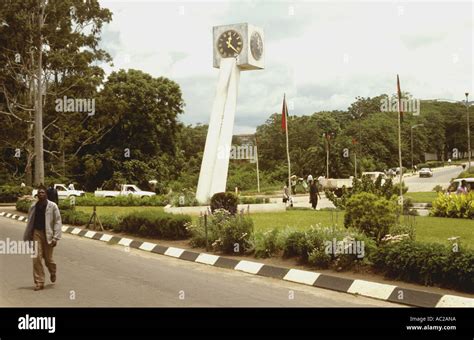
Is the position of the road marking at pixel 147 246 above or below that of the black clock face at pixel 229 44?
below

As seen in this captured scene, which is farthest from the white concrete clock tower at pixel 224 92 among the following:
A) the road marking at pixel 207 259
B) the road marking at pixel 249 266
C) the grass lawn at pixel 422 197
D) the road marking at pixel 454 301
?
the road marking at pixel 454 301

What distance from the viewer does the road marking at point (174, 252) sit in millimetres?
14086

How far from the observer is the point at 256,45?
29922 millimetres

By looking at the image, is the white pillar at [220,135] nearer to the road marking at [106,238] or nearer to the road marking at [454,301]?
the road marking at [106,238]

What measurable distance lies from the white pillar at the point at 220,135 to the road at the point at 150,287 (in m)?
15.1

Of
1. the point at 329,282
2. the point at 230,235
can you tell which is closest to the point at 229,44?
the point at 230,235

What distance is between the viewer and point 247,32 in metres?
28.8

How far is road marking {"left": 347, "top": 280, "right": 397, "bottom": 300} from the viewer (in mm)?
8757

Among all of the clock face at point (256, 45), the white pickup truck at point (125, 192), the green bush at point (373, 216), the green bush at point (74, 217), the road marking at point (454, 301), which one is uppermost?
the clock face at point (256, 45)

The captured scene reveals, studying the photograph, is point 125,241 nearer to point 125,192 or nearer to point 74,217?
point 74,217

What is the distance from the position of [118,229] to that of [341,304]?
1230 centimetres

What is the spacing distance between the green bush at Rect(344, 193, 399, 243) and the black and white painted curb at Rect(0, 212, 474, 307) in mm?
1911

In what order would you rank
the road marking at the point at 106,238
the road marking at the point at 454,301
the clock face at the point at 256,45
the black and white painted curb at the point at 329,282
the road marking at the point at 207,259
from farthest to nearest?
the clock face at the point at 256,45 → the road marking at the point at 106,238 → the road marking at the point at 207,259 → the black and white painted curb at the point at 329,282 → the road marking at the point at 454,301

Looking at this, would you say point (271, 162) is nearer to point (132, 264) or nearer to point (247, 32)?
point (247, 32)
